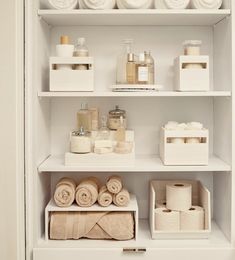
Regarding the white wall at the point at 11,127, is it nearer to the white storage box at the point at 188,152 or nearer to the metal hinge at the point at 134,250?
the metal hinge at the point at 134,250

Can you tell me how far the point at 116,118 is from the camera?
221 centimetres

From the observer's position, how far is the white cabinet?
197 cm

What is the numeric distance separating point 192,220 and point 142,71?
755mm

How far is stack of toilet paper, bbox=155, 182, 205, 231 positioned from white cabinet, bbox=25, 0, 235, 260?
75mm

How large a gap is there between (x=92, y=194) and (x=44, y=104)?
1.72 ft

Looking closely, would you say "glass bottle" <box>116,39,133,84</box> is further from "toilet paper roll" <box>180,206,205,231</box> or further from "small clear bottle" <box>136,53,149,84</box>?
"toilet paper roll" <box>180,206,205,231</box>

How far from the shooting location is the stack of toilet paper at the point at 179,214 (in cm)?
206

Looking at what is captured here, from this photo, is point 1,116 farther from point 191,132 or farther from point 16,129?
point 191,132

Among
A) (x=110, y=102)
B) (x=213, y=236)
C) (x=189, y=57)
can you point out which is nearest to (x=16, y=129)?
(x=110, y=102)

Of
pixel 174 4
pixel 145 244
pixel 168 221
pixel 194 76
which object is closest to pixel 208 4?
pixel 174 4

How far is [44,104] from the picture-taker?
2.20 m

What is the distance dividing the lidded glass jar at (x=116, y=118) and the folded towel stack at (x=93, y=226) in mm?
449

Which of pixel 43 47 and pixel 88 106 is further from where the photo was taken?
pixel 88 106

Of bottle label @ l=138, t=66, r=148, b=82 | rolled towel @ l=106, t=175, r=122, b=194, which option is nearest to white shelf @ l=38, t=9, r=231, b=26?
bottle label @ l=138, t=66, r=148, b=82
